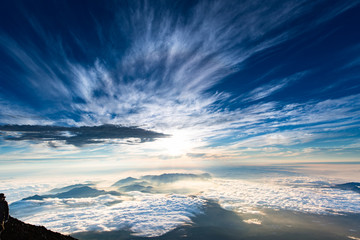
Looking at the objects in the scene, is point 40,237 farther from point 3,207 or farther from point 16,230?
point 3,207

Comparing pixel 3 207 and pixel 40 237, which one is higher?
pixel 3 207

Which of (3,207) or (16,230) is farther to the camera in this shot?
(16,230)

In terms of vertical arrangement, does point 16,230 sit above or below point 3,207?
below

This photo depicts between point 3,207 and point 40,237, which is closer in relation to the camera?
point 3,207

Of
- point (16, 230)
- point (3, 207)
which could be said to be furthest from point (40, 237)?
point (3, 207)
